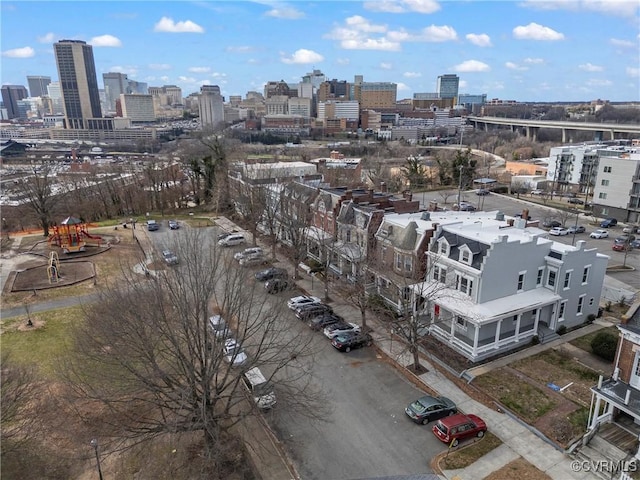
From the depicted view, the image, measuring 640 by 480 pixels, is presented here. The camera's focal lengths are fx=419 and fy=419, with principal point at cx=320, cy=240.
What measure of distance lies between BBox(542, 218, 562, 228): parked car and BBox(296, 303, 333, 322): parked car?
1756 inches

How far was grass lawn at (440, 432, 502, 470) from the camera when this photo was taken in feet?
66.1

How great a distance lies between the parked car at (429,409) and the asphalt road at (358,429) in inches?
18.4

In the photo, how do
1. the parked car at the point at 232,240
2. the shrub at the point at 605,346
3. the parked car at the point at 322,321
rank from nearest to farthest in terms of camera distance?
the shrub at the point at 605,346, the parked car at the point at 322,321, the parked car at the point at 232,240

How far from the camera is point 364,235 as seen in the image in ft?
128

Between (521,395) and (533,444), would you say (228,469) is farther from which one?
(521,395)

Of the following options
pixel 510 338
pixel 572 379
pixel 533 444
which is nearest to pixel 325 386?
pixel 533 444

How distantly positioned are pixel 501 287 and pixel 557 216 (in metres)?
45.2

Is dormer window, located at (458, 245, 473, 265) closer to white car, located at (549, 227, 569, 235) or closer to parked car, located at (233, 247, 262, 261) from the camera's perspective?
parked car, located at (233, 247, 262, 261)

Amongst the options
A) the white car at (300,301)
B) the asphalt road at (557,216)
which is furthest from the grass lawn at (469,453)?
the asphalt road at (557,216)

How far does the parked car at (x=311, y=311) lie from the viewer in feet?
113

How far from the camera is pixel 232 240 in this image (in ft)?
174

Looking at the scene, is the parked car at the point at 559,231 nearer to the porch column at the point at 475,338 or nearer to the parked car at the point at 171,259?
the porch column at the point at 475,338

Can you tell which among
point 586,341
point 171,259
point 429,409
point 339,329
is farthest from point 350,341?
point 586,341

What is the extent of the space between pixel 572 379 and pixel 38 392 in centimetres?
3262
